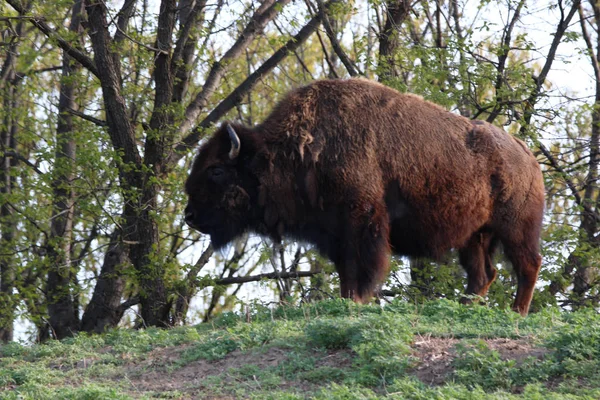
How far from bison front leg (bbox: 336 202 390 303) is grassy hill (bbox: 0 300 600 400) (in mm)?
944

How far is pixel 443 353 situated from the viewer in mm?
5871

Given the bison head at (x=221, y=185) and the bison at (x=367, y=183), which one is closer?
the bison at (x=367, y=183)


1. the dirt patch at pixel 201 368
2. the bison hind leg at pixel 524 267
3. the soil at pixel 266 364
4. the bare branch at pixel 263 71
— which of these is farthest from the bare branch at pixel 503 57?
the dirt patch at pixel 201 368

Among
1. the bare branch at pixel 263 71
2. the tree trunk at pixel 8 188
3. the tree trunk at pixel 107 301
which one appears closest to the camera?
the tree trunk at pixel 8 188

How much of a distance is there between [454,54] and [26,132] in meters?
7.10

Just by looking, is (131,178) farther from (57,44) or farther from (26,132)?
(26,132)

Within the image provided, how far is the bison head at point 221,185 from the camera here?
906cm

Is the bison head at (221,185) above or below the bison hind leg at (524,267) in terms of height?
above

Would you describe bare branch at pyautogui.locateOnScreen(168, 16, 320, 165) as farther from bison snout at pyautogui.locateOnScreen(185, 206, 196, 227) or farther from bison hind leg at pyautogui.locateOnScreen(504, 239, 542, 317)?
bison hind leg at pyautogui.locateOnScreen(504, 239, 542, 317)

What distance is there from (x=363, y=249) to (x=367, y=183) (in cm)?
66

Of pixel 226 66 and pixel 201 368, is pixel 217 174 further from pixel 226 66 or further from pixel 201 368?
pixel 226 66

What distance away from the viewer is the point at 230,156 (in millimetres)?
8953

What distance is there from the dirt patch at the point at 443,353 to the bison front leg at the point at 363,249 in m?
2.25

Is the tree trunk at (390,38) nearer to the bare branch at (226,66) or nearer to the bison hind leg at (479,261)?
the bare branch at (226,66)
